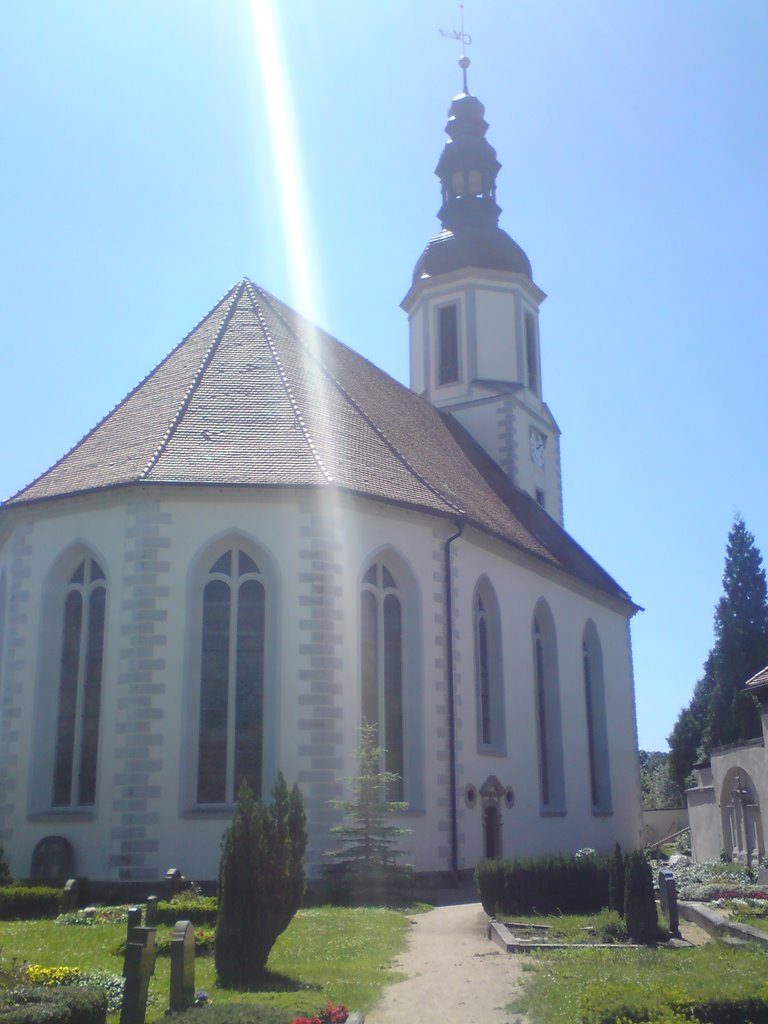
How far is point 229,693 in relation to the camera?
18062 mm

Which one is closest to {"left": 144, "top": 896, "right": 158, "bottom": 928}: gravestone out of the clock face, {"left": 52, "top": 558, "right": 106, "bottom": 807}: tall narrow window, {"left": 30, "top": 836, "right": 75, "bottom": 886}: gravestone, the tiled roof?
{"left": 30, "top": 836, "right": 75, "bottom": 886}: gravestone

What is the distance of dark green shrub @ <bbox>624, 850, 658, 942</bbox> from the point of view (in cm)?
1200

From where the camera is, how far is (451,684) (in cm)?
2022

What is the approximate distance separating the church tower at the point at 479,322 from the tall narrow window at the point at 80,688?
48.5 feet

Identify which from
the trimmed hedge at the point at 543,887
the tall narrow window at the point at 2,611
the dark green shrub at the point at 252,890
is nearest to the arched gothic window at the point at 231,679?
the tall narrow window at the point at 2,611

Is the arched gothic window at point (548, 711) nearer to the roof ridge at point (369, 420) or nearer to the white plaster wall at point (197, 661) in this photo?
the white plaster wall at point (197, 661)

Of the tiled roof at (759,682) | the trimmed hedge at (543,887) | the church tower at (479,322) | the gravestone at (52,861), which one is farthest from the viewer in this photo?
the church tower at (479,322)

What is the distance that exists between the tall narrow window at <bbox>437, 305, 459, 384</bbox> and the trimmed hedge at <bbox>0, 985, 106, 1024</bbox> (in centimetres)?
2577

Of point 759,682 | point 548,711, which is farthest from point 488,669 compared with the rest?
point 759,682

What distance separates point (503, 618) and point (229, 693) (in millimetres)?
7083

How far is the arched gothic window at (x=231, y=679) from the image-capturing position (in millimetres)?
17750

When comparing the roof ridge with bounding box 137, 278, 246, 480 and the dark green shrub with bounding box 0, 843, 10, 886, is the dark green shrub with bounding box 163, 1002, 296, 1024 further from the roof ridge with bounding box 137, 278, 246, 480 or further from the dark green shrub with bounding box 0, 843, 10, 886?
the roof ridge with bounding box 137, 278, 246, 480

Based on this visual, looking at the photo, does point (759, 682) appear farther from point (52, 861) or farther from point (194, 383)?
point (52, 861)

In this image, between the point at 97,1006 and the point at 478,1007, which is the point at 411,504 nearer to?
the point at 478,1007
